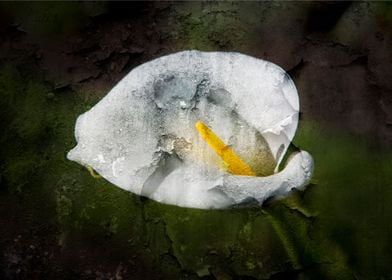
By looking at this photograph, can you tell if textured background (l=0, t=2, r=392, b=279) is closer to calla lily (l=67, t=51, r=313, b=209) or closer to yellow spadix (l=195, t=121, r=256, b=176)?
calla lily (l=67, t=51, r=313, b=209)

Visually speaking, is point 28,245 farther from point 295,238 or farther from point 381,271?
point 381,271

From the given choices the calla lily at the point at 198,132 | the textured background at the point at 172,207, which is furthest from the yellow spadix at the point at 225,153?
the textured background at the point at 172,207

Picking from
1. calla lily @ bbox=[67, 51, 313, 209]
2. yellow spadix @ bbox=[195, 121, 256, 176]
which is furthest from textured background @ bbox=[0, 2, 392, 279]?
yellow spadix @ bbox=[195, 121, 256, 176]

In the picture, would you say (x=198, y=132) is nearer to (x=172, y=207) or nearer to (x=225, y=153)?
(x=225, y=153)

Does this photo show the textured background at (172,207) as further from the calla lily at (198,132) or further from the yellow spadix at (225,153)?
the yellow spadix at (225,153)
